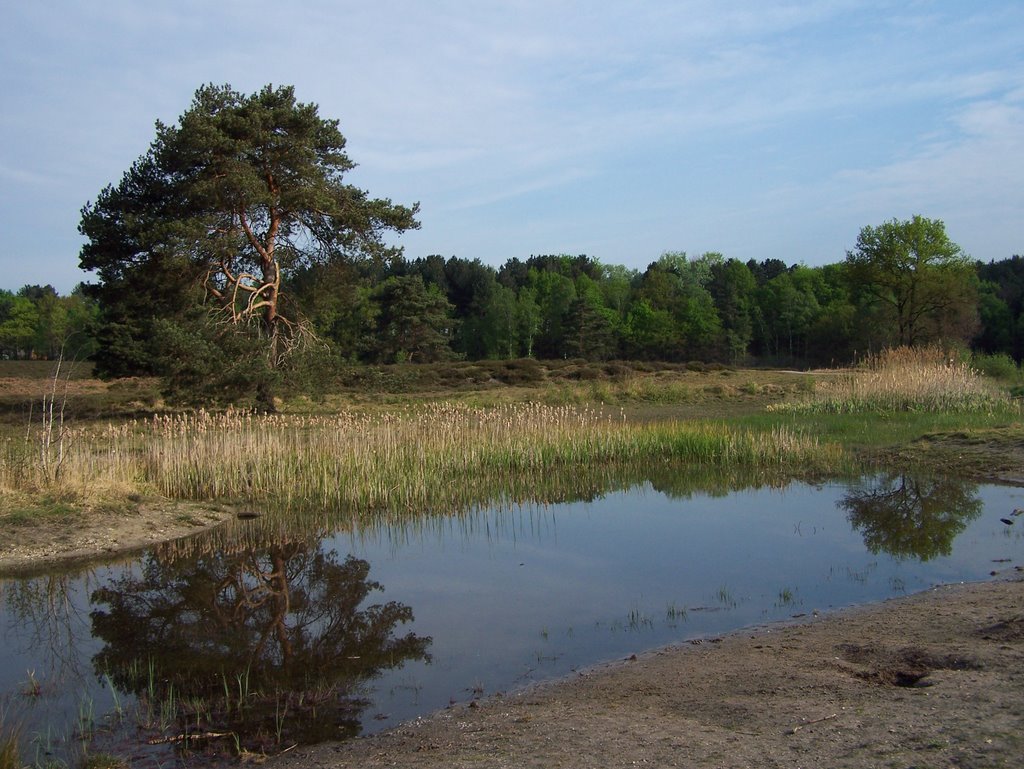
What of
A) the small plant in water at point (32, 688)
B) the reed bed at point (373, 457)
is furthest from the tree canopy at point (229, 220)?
the small plant in water at point (32, 688)

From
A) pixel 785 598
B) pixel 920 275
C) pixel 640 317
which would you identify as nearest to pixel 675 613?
pixel 785 598

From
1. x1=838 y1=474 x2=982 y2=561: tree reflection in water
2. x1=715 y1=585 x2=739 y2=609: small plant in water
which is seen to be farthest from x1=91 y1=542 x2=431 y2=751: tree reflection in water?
x1=838 y1=474 x2=982 y2=561: tree reflection in water

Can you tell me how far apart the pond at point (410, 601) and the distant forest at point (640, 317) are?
32.0 m

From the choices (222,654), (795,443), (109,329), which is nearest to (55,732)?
(222,654)

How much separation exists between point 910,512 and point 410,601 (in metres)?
7.22

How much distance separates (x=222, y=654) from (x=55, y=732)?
1580 millimetres

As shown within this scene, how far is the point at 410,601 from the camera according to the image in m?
8.23

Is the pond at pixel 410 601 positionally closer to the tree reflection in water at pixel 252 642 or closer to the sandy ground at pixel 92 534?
the tree reflection in water at pixel 252 642

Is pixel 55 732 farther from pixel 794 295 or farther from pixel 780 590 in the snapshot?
pixel 794 295

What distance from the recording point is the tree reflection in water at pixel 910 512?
32.6ft

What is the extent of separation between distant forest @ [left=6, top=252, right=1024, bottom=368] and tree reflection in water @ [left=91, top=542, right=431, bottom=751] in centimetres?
3677

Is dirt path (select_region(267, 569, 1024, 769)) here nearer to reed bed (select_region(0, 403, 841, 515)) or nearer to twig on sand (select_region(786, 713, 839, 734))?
twig on sand (select_region(786, 713, 839, 734))

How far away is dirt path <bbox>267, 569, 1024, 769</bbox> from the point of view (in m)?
4.03

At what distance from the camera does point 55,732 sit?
5.29 m
